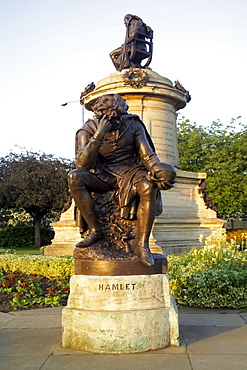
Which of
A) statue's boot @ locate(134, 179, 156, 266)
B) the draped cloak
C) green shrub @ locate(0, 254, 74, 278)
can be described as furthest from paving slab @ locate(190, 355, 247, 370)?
green shrub @ locate(0, 254, 74, 278)

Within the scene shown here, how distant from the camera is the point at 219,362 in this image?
4.22m

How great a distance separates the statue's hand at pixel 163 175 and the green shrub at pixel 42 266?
628cm

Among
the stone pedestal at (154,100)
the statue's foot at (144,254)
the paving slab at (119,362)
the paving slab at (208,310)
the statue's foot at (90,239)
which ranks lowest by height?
the paving slab at (208,310)

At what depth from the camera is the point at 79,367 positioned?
161 inches

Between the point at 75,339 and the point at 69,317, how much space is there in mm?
243

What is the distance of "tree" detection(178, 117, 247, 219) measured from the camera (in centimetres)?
2709

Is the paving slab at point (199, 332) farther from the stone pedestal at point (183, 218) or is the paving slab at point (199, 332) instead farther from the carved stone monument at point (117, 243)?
the stone pedestal at point (183, 218)

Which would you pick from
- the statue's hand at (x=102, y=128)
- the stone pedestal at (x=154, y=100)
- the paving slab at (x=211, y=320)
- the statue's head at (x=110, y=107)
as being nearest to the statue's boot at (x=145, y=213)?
the statue's hand at (x=102, y=128)

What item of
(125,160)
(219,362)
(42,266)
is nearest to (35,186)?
(42,266)

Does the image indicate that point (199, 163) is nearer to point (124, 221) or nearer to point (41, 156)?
point (41, 156)

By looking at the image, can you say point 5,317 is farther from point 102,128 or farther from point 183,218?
point 183,218

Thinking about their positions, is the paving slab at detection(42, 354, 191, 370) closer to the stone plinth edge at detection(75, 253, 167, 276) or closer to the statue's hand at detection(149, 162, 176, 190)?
the stone plinth edge at detection(75, 253, 167, 276)

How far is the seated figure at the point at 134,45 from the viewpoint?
52.4 feet

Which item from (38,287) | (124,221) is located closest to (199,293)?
(124,221)
